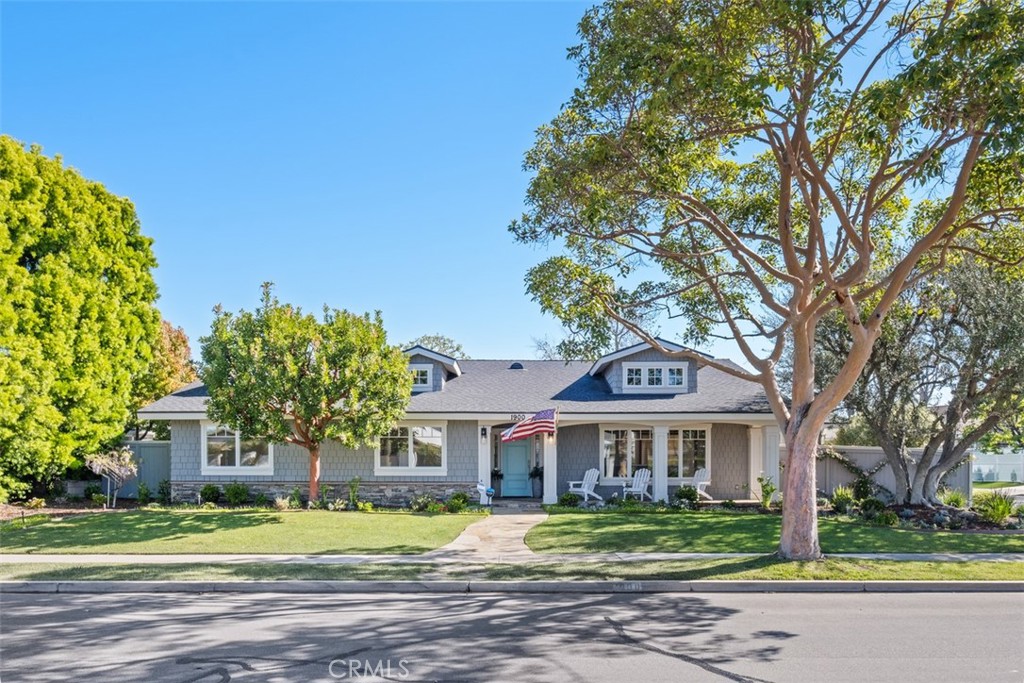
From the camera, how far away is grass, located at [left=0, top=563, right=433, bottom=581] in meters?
11.4

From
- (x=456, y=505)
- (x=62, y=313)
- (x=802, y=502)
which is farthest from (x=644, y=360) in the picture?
(x=62, y=313)

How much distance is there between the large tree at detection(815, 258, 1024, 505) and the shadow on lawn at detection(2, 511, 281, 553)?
53.0ft

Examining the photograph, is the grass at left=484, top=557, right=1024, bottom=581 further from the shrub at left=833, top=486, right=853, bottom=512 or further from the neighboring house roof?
the neighboring house roof

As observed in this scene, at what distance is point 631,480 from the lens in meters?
22.5

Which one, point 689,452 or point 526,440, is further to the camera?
point 526,440

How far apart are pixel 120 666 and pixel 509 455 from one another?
1716 centimetres

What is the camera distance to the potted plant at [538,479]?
23344 millimetres

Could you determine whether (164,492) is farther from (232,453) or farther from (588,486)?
(588,486)

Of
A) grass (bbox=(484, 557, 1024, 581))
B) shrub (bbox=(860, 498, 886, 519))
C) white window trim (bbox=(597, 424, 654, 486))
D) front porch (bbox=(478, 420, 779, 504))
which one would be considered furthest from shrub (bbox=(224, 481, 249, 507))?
shrub (bbox=(860, 498, 886, 519))

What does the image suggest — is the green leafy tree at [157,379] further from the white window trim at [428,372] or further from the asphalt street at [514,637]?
the asphalt street at [514,637]

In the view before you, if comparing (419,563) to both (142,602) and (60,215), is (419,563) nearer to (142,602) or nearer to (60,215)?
(142,602)

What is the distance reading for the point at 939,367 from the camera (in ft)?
67.1

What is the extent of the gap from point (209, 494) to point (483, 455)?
7846 millimetres

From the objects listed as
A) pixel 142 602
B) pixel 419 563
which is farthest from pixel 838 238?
pixel 142 602
